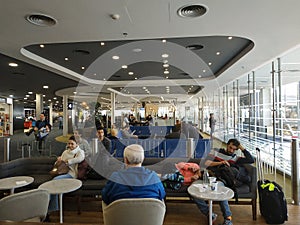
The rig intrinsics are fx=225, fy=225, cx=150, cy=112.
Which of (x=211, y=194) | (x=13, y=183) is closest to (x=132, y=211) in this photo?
(x=211, y=194)

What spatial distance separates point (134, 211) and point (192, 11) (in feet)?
8.46

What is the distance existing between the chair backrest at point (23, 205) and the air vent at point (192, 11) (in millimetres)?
2663

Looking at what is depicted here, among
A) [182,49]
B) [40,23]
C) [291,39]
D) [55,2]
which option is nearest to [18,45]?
[40,23]

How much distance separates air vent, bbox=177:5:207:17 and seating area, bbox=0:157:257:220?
2259 mm

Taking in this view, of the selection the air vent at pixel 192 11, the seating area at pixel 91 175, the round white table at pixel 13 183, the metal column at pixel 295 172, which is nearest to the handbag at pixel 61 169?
the seating area at pixel 91 175

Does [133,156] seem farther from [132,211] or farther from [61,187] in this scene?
[61,187]

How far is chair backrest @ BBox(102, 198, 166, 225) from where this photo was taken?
1.64m

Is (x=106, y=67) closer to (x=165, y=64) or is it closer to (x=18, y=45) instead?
(x=165, y=64)

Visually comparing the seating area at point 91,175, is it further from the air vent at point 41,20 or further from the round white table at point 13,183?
the air vent at point 41,20

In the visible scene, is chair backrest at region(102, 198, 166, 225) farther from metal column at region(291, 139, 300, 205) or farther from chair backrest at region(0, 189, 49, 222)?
metal column at region(291, 139, 300, 205)

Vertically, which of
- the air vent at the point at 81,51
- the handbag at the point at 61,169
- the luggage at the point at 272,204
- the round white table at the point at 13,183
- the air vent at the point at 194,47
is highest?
the air vent at the point at 194,47

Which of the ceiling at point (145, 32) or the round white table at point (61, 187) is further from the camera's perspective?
the ceiling at point (145, 32)

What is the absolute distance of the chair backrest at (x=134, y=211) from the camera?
164 centimetres

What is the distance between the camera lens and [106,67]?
7.78m
